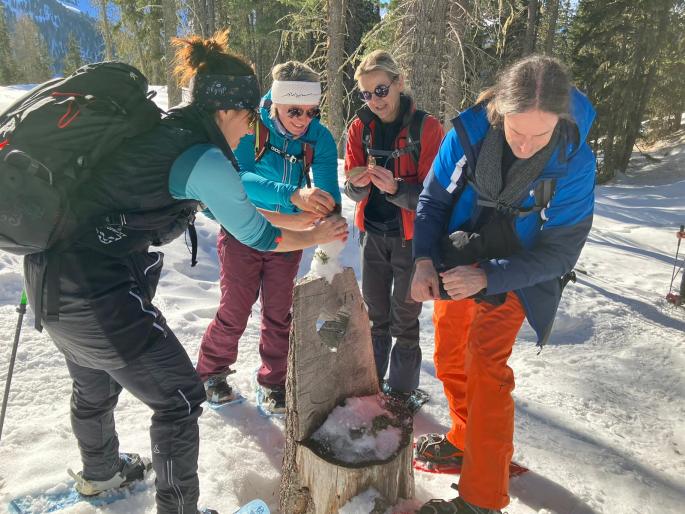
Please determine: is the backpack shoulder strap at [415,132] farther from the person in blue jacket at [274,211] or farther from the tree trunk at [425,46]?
the tree trunk at [425,46]

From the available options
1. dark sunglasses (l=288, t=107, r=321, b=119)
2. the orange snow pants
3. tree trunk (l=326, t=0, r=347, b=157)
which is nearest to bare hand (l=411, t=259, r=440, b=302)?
the orange snow pants

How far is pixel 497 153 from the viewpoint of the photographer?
221cm

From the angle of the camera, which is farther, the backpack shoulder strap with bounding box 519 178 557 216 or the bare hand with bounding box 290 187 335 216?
the bare hand with bounding box 290 187 335 216

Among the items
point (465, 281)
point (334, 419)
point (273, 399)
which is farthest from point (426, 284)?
point (273, 399)

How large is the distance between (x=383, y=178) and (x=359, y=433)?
1.47 m

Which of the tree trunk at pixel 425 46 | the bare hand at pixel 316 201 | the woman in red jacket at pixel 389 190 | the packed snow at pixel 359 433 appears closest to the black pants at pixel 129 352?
the packed snow at pixel 359 433

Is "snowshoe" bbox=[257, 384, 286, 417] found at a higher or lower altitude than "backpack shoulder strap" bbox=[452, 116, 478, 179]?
lower

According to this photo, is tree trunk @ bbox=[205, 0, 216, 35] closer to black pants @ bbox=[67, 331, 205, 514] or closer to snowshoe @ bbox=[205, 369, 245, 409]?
snowshoe @ bbox=[205, 369, 245, 409]

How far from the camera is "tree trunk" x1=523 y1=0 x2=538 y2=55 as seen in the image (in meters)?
15.4

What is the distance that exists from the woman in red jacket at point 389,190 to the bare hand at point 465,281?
85 cm

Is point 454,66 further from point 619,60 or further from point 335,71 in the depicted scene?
point 619,60

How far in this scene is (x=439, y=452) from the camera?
2875 mm

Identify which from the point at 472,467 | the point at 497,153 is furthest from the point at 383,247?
the point at 472,467

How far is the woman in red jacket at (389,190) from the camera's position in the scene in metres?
2.99
